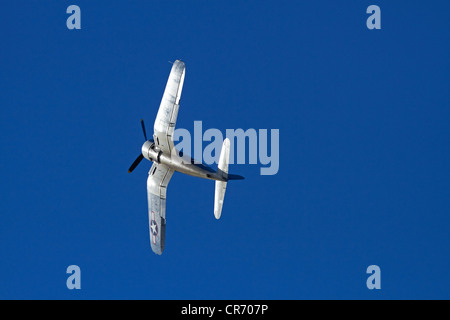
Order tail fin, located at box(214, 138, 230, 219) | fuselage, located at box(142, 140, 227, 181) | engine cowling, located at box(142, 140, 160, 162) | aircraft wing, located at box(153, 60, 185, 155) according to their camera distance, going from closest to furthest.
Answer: aircraft wing, located at box(153, 60, 185, 155) → fuselage, located at box(142, 140, 227, 181) → engine cowling, located at box(142, 140, 160, 162) → tail fin, located at box(214, 138, 230, 219)

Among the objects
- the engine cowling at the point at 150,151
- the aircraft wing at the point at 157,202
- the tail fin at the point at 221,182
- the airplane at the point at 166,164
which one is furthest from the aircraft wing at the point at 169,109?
the tail fin at the point at 221,182

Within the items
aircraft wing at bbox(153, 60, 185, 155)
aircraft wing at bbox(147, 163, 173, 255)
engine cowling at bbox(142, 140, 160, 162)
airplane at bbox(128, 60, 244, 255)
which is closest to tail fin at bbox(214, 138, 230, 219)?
airplane at bbox(128, 60, 244, 255)

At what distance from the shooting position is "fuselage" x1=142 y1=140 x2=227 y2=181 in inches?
1395

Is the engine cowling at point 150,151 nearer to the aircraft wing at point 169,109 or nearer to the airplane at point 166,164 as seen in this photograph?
the airplane at point 166,164

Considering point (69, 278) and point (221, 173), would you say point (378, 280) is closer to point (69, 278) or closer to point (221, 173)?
point (221, 173)

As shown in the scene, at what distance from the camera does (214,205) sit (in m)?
39.5

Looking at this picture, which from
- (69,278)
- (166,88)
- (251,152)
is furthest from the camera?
(69,278)

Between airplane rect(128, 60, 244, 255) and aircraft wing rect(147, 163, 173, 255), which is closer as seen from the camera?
airplane rect(128, 60, 244, 255)

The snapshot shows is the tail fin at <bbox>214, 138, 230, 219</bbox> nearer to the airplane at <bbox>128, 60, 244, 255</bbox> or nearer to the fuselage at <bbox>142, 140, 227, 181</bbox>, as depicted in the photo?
the airplane at <bbox>128, 60, 244, 255</bbox>

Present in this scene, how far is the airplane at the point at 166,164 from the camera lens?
112 ft

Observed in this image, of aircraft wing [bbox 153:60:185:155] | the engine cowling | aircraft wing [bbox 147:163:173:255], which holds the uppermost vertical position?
aircraft wing [bbox 153:60:185:155]
